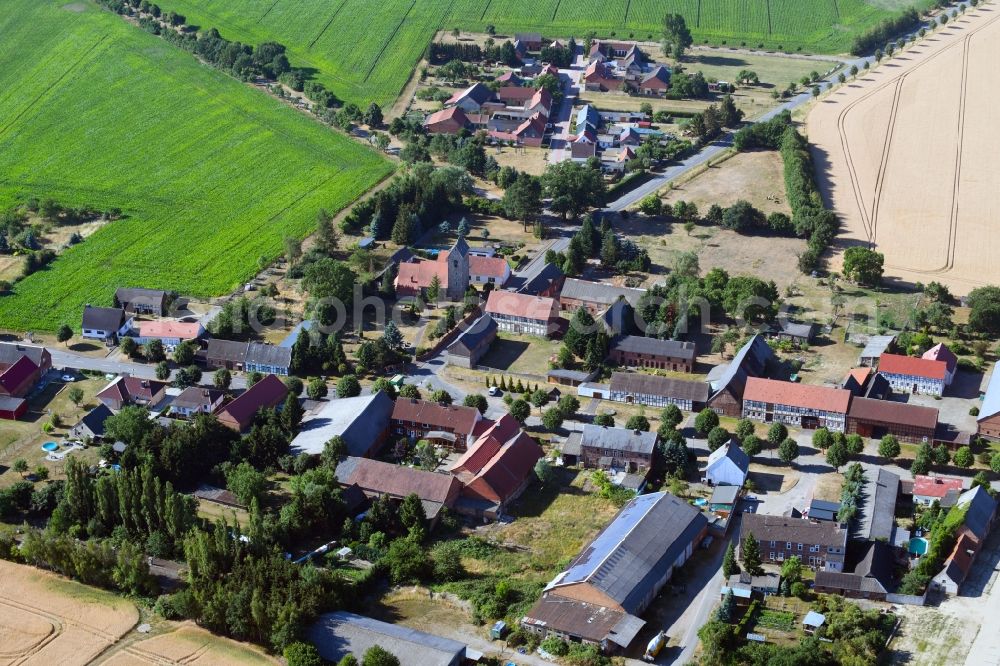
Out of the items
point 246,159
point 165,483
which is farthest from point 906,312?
point 246,159

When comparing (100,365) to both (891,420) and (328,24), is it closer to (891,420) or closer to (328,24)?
(891,420)

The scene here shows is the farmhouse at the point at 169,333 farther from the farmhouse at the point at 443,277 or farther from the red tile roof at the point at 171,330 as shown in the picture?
the farmhouse at the point at 443,277

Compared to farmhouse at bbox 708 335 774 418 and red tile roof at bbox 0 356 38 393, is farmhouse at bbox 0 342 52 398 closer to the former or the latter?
red tile roof at bbox 0 356 38 393

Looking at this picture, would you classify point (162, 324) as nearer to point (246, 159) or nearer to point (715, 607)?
point (246, 159)

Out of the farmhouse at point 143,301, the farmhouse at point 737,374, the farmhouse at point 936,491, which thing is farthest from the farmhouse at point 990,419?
the farmhouse at point 143,301

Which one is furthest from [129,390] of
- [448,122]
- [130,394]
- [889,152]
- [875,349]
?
[889,152]

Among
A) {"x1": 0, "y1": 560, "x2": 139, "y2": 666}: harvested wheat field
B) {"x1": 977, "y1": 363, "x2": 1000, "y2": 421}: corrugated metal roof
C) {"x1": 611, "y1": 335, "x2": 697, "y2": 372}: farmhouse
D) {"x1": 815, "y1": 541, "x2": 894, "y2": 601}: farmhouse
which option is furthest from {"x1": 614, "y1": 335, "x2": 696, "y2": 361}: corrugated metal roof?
{"x1": 0, "y1": 560, "x2": 139, "y2": 666}: harvested wheat field
